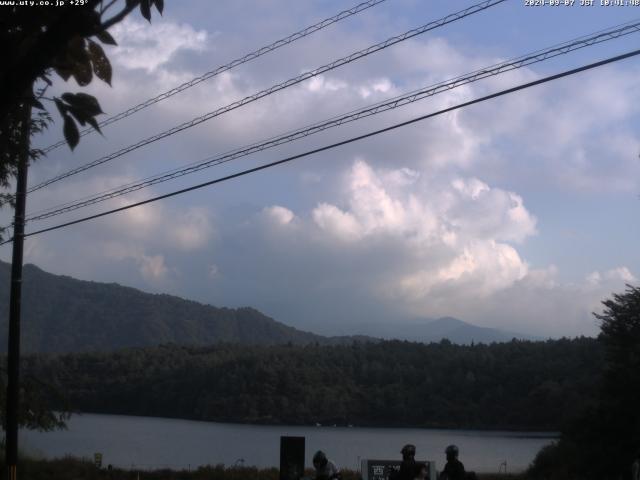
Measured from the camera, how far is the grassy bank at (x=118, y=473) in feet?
94.0

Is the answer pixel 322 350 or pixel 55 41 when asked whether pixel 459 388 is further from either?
pixel 55 41

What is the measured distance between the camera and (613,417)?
31.5m

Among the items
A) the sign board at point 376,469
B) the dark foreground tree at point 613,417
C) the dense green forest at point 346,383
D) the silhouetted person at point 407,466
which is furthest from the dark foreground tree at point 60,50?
the dense green forest at point 346,383

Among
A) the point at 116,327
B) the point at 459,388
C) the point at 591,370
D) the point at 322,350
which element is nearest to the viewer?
the point at 591,370

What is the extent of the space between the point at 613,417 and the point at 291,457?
63.2 ft

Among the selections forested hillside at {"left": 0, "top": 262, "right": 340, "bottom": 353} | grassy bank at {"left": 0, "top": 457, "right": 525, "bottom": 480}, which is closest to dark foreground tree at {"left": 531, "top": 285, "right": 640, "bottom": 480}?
grassy bank at {"left": 0, "top": 457, "right": 525, "bottom": 480}

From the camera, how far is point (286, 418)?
76.6 m

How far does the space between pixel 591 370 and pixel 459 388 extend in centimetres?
1681

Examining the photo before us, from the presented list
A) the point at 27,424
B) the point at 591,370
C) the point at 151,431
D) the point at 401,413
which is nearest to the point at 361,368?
the point at 401,413

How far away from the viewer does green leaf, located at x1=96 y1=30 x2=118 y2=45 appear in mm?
4239

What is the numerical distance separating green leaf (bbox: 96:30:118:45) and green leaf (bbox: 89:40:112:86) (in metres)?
0.08

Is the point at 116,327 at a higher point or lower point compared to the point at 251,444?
higher

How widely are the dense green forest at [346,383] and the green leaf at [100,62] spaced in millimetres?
57134

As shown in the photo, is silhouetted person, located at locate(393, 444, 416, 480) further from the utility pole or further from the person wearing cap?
the utility pole
